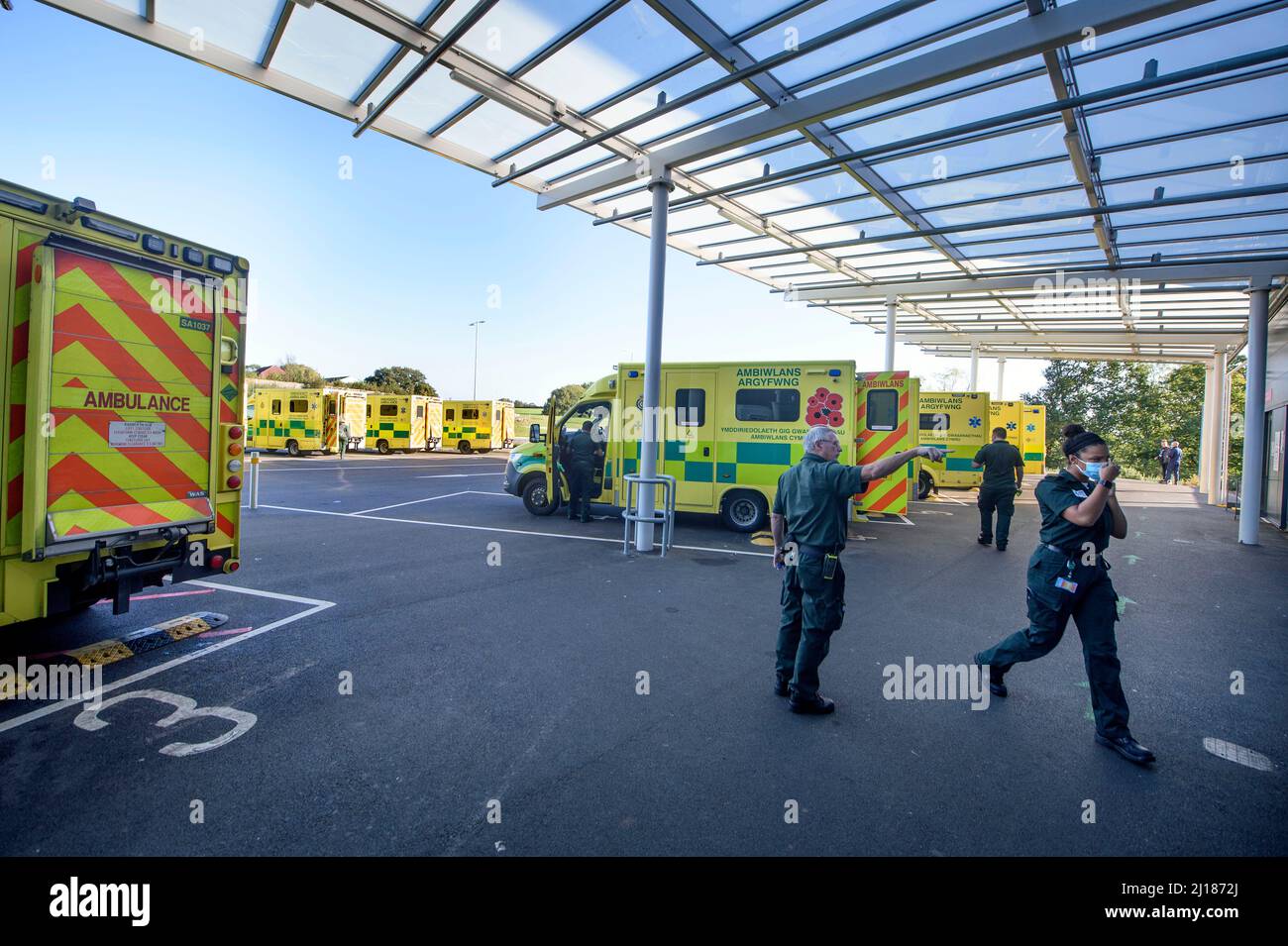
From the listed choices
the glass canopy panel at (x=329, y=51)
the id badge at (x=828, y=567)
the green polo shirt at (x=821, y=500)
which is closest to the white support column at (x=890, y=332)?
the glass canopy panel at (x=329, y=51)

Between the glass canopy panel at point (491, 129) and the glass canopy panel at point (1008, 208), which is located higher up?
the glass canopy panel at point (491, 129)

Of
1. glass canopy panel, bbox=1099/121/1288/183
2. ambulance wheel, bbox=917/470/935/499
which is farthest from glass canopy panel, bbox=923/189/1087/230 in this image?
ambulance wheel, bbox=917/470/935/499

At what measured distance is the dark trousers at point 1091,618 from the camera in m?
3.31

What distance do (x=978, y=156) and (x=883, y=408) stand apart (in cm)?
403

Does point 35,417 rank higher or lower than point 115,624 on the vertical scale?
higher

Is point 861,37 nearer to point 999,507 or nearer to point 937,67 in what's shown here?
point 937,67

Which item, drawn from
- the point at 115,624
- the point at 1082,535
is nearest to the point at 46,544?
the point at 115,624

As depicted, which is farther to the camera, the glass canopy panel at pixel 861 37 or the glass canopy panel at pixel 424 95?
the glass canopy panel at pixel 424 95

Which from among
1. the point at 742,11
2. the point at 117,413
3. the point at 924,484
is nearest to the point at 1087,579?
the point at 742,11

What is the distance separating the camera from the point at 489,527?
10055 millimetres

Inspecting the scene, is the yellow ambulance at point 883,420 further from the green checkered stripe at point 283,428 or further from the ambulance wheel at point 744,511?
the green checkered stripe at point 283,428

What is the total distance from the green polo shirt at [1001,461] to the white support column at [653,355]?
194 inches

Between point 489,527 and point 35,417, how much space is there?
6755 mm
